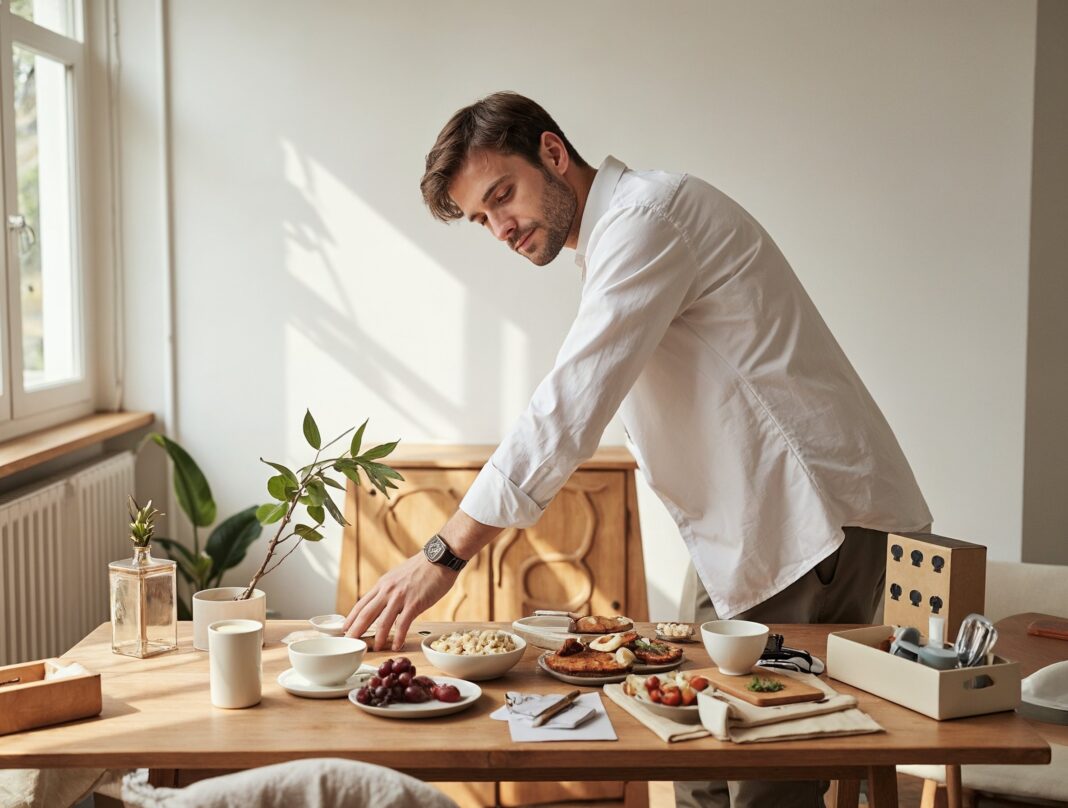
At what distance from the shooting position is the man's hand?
1.85 m

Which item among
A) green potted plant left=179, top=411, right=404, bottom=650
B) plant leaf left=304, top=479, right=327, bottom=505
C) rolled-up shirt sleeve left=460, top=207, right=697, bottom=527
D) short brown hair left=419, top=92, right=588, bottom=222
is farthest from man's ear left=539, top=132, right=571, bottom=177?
plant leaf left=304, top=479, right=327, bottom=505

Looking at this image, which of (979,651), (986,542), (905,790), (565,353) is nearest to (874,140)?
(986,542)

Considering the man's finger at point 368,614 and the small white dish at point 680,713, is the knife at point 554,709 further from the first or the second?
the man's finger at point 368,614

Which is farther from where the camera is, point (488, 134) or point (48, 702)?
point (488, 134)

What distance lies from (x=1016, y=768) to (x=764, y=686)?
44.9 inches

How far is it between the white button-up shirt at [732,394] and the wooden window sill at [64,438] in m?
1.88

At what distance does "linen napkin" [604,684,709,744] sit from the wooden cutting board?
100 millimetres

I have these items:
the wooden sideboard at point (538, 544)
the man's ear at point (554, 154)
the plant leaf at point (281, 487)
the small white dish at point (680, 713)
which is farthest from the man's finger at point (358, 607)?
the wooden sideboard at point (538, 544)

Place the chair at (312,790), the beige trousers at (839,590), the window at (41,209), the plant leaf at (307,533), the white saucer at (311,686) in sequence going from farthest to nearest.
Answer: the window at (41,209) < the beige trousers at (839,590) < the plant leaf at (307,533) < the white saucer at (311,686) < the chair at (312,790)

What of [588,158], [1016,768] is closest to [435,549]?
[1016,768]

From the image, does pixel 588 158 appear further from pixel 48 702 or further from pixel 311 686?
pixel 48 702

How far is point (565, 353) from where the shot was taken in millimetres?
1918

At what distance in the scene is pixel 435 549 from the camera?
186 centimetres

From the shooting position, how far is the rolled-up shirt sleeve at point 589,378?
1870mm
